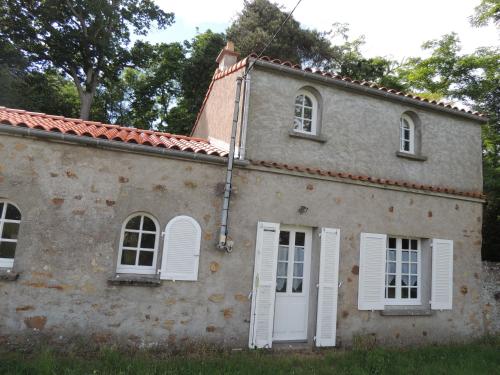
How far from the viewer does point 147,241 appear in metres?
6.63

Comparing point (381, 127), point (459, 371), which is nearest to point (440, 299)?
point (459, 371)

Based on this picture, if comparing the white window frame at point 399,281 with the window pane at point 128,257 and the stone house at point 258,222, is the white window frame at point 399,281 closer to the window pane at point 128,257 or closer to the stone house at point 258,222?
the stone house at point 258,222

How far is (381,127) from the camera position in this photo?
8594 millimetres

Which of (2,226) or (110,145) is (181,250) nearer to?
(110,145)

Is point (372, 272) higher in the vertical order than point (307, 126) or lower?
lower

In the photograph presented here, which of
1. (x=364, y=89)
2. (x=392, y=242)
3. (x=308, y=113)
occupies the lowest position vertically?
(x=392, y=242)

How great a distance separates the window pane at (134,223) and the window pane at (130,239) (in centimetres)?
12

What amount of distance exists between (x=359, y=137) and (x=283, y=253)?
9.84 feet

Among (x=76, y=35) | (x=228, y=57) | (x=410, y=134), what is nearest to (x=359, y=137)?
(x=410, y=134)

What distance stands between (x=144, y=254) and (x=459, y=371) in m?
5.47

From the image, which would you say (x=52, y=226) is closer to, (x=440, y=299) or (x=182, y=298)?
(x=182, y=298)

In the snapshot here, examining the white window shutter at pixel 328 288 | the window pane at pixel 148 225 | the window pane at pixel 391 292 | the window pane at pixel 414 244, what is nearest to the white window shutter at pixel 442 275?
the window pane at pixel 414 244

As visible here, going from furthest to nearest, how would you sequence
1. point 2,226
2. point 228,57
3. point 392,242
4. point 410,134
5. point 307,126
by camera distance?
point 228,57, point 410,134, point 392,242, point 307,126, point 2,226

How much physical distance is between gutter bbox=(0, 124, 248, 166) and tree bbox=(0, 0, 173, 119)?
1501 cm
